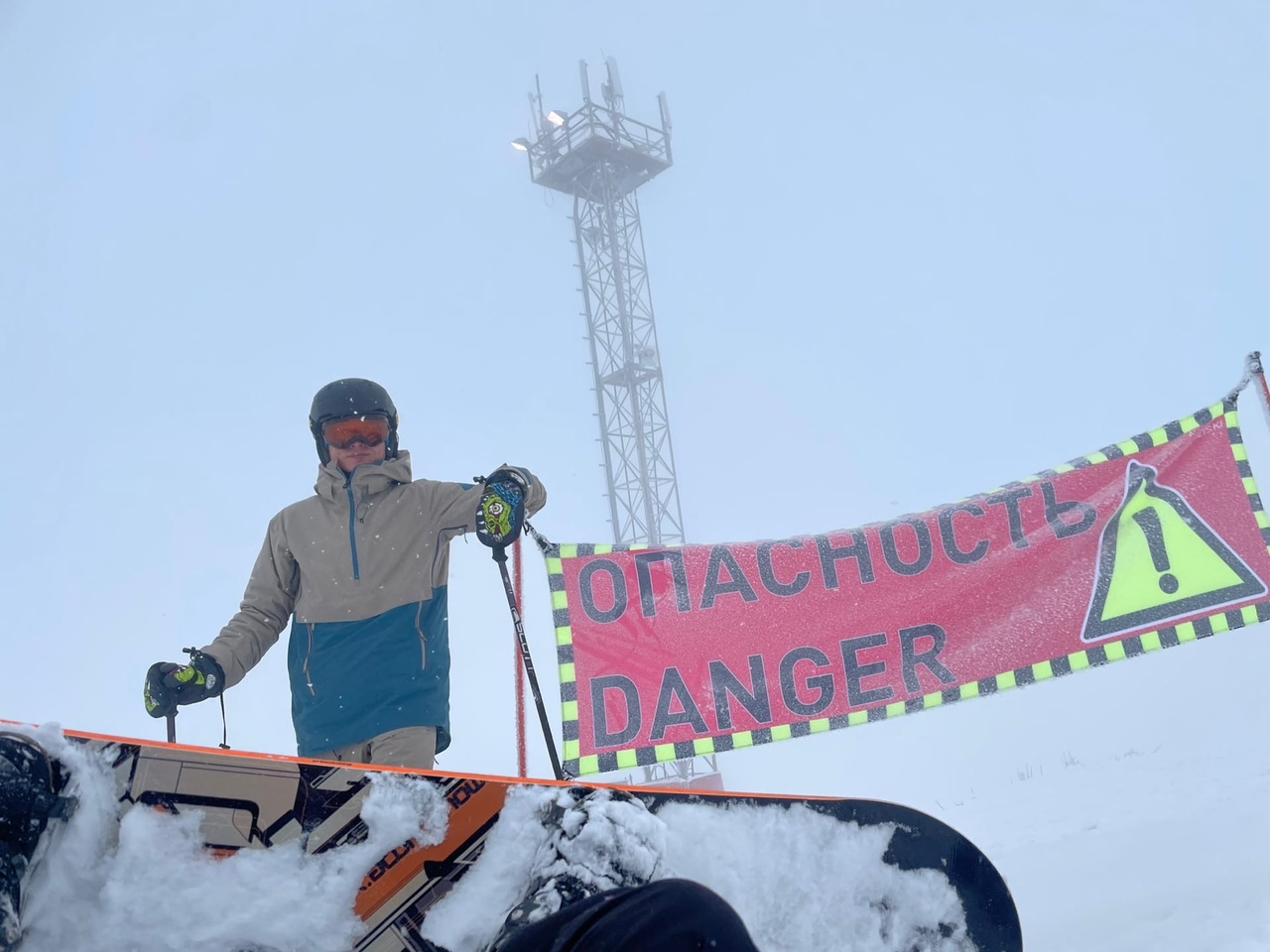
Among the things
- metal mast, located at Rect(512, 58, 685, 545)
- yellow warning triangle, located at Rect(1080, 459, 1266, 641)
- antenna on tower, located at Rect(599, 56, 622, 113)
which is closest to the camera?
yellow warning triangle, located at Rect(1080, 459, 1266, 641)

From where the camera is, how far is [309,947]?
1.76m

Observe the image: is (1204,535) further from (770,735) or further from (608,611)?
(608,611)

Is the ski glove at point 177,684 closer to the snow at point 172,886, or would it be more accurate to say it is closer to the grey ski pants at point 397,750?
the grey ski pants at point 397,750

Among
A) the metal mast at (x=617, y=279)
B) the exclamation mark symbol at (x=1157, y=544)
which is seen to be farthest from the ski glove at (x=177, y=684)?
the metal mast at (x=617, y=279)

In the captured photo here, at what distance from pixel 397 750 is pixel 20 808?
3.63ft

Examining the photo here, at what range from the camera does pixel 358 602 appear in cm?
275

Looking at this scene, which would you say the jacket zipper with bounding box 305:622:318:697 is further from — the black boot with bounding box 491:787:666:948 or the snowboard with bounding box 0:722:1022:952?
the black boot with bounding box 491:787:666:948

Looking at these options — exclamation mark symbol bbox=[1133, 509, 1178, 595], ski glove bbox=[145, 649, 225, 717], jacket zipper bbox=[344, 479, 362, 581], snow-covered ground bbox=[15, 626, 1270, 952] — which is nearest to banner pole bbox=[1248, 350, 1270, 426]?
exclamation mark symbol bbox=[1133, 509, 1178, 595]

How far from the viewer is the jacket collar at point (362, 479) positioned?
289 centimetres

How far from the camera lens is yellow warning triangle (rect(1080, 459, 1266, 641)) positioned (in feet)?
→ 13.1

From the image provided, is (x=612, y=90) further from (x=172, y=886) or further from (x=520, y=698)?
(x=172, y=886)

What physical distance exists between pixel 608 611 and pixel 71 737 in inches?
103

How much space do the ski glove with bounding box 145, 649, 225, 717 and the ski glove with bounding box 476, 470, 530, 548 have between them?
2.83 ft

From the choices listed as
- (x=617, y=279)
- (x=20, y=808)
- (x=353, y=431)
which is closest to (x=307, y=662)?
(x=353, y=431)
